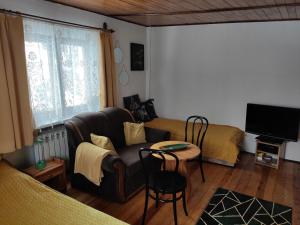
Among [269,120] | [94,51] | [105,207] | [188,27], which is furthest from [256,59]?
[105,207]

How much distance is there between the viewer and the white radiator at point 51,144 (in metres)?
2.98

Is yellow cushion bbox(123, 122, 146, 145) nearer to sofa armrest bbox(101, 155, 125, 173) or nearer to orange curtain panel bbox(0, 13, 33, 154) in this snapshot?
sofa armrest bbox(101, 155, 125, 173)

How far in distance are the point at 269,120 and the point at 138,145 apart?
2208 mm

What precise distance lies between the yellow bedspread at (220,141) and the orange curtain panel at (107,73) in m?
1.09

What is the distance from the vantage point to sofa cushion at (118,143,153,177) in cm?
289

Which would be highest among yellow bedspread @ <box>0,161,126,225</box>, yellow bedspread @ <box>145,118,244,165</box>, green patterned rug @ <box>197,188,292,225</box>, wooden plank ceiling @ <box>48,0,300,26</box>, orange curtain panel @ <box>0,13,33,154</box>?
wooden plank ceiling @ <box>48,0,300,26</box>

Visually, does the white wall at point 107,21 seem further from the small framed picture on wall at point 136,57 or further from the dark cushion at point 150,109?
the dark cushion at point 150,109

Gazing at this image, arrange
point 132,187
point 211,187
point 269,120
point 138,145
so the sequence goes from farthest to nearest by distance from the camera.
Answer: point 269,120
point 138,145
point 211,187
point 132,187

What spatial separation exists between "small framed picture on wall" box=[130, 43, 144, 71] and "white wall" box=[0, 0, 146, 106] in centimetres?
8

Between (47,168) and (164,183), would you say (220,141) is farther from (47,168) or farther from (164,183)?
(47,168)

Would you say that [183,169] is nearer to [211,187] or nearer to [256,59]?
[211,187]

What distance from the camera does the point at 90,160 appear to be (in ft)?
9.20

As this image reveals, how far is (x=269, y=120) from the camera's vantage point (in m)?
3.99

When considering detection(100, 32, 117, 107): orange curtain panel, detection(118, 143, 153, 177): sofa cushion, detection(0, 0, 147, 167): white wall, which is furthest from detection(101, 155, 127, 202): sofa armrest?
detection(100, 32, 117, 107): orange curtain panel
